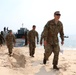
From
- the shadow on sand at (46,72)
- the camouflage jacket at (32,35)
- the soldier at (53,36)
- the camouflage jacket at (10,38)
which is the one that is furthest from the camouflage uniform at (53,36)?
the camouflage jacket at (10,38)

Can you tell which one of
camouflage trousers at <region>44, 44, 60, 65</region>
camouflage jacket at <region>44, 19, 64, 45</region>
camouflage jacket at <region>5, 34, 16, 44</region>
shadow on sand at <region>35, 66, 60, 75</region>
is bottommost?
shadow on sand at <region>35, 66, 60, 75</region>

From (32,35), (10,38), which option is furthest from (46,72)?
(10,38)

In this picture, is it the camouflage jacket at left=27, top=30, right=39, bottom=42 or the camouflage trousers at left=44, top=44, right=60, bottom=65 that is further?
the camouflage jacket at left=27, top=30, right=39, bottom=42

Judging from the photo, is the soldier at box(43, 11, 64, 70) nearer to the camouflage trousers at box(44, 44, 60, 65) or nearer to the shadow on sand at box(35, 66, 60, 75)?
the camouflage trousers at box(44, 44, 60, 65)

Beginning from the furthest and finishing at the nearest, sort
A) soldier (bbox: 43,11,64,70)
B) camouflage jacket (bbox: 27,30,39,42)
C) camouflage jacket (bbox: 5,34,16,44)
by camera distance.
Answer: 1. camouflage jacket (bbox: 5,34,16,44)
2. camouflage jacket (bbox: 27,30,39,42)
3. soldier (bbox: 43,11,64,70)

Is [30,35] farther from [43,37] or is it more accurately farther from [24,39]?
[24,39]

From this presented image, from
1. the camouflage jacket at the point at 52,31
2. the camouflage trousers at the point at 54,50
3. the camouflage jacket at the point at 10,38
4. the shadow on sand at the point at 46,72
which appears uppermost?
the camouflage jacket at the point at 52,31

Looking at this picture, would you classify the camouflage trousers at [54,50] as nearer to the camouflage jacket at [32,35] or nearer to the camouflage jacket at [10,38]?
the camouflage jacket at [32,35]

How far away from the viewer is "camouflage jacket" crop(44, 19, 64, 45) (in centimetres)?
964

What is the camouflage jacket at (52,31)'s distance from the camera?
9.64 meters

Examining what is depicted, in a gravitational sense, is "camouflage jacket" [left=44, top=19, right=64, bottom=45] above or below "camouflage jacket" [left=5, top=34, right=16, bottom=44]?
above

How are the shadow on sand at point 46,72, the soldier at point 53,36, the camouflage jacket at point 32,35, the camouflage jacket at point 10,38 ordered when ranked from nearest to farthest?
1. the shadow on sand at point 46,72
2. the soldier at point 53,36
3. the camouflage jacket at point 32,35
4. the camouflage jacket at point 10,38

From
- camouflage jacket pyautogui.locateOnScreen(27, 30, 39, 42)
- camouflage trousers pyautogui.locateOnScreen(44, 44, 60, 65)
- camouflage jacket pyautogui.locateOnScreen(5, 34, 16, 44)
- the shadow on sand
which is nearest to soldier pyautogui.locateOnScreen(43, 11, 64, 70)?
camouflage trousers pyautogui.locateOnScreen(44, 44, 60, 65)

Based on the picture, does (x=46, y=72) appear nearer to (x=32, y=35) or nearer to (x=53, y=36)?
(x=53, y=36)
